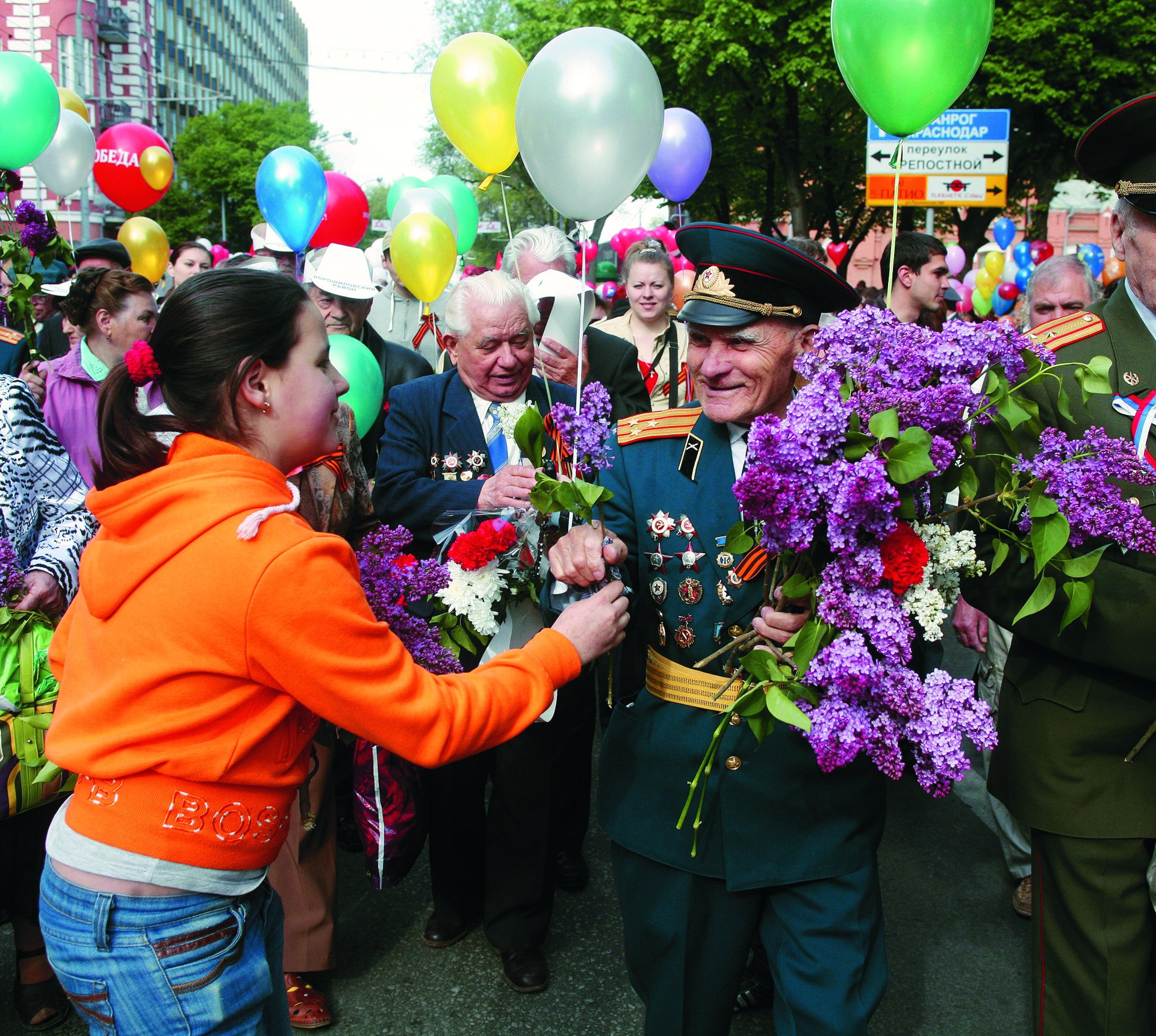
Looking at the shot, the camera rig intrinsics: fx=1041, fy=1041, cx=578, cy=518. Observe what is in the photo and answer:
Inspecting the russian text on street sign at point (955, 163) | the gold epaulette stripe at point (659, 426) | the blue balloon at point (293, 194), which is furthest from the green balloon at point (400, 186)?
the gold epaulette stripe at point (659, 426)

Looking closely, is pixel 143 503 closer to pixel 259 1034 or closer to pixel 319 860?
pixel 259 1034

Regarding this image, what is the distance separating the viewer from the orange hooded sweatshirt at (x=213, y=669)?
1.60 meters

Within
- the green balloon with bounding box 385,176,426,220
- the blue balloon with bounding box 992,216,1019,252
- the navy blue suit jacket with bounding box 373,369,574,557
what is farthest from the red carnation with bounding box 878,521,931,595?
the blue balloon with bounding box 992,216,1019,252

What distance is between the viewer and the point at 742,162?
28.5 metres

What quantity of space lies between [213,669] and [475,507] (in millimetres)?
1746

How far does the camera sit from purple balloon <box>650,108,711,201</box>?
25.3 feet

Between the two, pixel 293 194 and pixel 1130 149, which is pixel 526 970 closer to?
pixel 1130 149

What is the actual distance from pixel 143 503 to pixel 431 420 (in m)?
1.99

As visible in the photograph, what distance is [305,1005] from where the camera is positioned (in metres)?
3.13

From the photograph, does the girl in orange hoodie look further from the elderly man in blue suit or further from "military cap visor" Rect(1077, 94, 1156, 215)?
"military cap visor" Rect(1077, 94, 1156, 215)

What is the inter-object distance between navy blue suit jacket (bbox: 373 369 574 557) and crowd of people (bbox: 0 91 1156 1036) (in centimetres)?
1

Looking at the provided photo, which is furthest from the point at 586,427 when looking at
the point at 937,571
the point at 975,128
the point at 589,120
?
the point at 975,128

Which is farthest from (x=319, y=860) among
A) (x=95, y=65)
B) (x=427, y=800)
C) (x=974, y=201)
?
(x=95, y=65)

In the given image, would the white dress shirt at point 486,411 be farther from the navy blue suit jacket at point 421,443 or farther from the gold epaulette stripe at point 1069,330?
the gold epaulette stripe at point 1069,330
